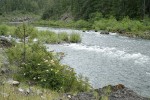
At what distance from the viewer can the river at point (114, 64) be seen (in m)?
22.1

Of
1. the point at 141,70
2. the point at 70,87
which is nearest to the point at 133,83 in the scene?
the point at 141,70

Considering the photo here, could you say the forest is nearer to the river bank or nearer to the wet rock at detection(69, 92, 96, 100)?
the river bank

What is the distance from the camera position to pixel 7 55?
23312 millimetres

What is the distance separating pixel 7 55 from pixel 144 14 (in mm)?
53068

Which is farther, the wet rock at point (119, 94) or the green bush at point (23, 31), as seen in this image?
the green bush at point (23, 31)

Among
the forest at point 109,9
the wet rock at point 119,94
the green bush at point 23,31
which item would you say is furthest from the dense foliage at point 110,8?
the wet rock at point 119,94

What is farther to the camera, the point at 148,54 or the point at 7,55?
the point at 148,54

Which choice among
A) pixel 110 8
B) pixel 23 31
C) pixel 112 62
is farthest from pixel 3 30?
pixel 110 8

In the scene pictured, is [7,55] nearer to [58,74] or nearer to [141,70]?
[58,74]

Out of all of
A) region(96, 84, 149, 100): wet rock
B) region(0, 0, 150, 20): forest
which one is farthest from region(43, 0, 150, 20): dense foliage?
region(96, 84, 149, 100): wet rock

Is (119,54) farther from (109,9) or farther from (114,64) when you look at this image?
(109,9)

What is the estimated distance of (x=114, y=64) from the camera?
2842cm

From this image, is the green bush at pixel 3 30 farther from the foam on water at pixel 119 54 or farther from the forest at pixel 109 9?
the forest at pixel 109 9

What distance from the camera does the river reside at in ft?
72.5
